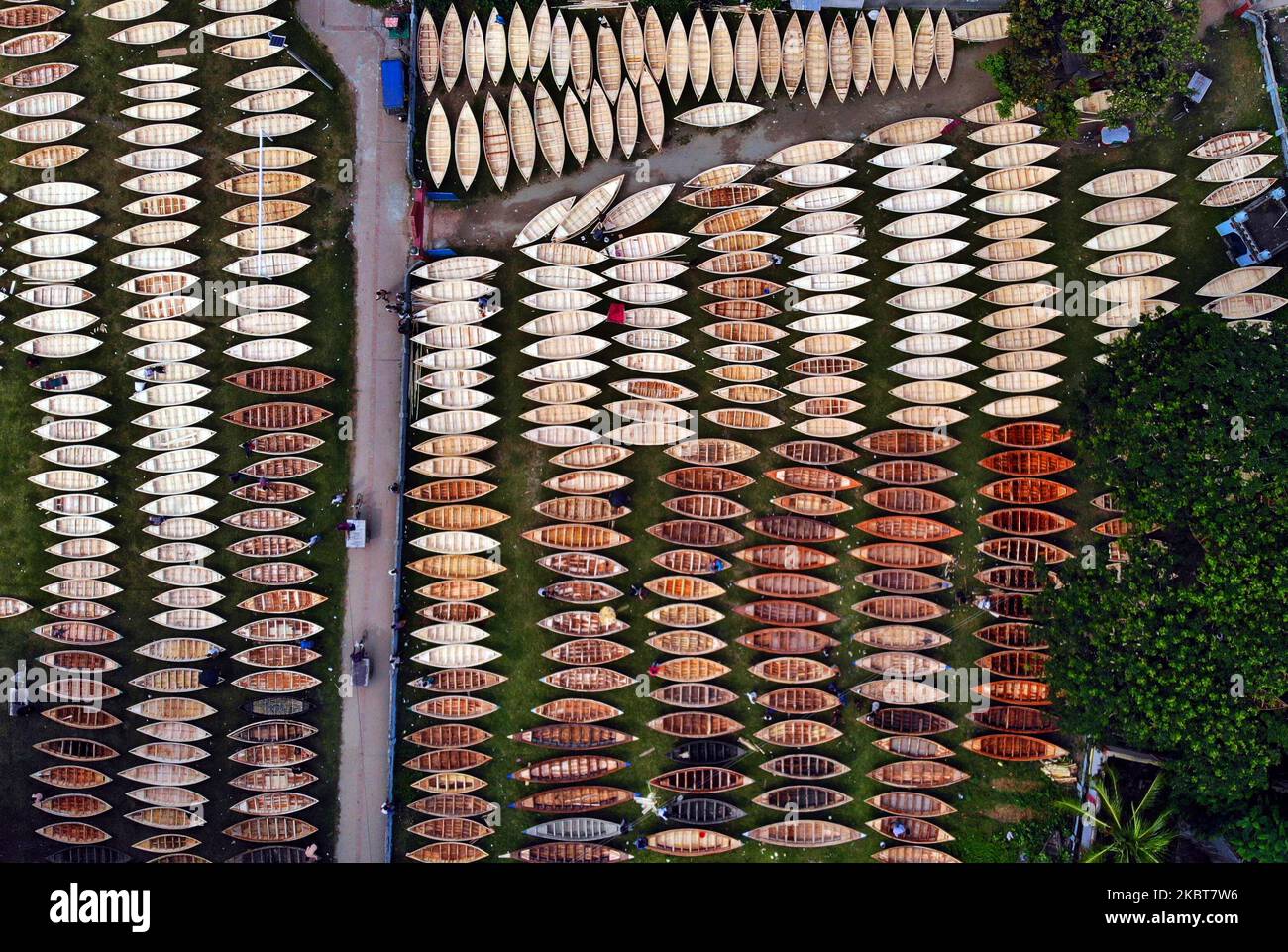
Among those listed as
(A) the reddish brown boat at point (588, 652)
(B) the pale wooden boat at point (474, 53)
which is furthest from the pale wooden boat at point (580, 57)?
(A) the reddish brown boat at point (588, 652)

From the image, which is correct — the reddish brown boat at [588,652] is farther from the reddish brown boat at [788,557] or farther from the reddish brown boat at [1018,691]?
the reddish brown boat at [1018,691]

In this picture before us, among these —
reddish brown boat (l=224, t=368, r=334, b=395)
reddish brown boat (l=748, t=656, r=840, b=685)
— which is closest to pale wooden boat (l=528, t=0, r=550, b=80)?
reddish brown boat (l=224, t=368, r=334, b=395)

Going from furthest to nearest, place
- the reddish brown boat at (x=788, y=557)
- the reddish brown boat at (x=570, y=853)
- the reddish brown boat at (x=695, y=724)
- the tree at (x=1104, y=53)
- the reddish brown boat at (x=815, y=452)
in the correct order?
1. the reddish brown boat at (x=788, y=557)
2. the reddish brown boat at (x=815, y=452)
3. the reddish brown boat at (x=695, y=724)
4. the reddish brown boat at (x=570, y=853)
5. the tree at (x=1104, y=53)

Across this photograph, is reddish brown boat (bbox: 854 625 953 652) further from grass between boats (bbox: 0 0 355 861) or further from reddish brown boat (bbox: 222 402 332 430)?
reddish brown boat (bbox: 222 402 332 430)

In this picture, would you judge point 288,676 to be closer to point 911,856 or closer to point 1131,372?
point 911,856
